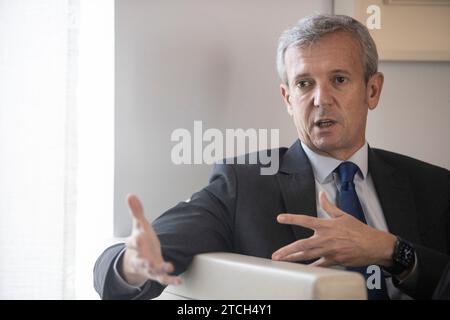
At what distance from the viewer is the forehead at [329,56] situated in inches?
74.0

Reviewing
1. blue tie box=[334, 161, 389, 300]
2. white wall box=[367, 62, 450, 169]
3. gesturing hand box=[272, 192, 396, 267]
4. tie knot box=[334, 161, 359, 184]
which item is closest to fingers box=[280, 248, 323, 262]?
gesturing hand box=[272, 192, 396, 267]

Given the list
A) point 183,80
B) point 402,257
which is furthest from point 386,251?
point 183,80

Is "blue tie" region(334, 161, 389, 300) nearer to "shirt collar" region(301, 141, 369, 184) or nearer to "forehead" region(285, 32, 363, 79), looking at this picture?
"shirt collar" region(301, 141, 369, 184)

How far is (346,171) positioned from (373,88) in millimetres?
272

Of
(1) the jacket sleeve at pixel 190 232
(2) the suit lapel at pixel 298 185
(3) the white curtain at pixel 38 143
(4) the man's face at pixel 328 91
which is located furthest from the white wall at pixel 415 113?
(3) the white curtain at pixel 38 143

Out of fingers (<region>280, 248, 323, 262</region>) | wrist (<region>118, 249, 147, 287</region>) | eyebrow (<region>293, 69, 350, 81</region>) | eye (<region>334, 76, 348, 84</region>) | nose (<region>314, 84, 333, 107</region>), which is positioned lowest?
wrist (<region>118, 249, 147, 287</region>)

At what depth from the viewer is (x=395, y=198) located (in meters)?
1.90

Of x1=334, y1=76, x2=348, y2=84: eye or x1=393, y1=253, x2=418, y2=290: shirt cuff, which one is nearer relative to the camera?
x1=393, y1=253, x2=418, y2=290: shirt cuff

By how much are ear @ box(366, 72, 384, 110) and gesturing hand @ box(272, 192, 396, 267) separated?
0.52 meters

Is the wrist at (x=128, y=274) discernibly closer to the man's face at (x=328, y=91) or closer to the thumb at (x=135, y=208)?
the thumb at (x=135, y=208)

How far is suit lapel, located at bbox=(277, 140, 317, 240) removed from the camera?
5.86ft

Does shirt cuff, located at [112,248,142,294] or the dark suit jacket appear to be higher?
the dark suit jacket

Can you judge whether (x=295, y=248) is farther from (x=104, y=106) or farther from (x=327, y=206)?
(x=104, y=106)

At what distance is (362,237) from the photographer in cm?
156
